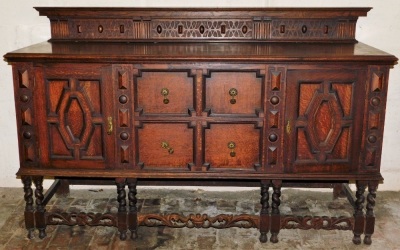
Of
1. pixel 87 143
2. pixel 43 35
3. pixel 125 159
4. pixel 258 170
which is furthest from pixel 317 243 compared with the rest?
pixel 43 35

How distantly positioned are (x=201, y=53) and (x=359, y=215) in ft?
5.47

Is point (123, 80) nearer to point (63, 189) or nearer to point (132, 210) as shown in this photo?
point (132, 210)

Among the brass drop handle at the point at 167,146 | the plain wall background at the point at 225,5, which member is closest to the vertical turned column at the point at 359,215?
the plain wall background at the point at 225,5

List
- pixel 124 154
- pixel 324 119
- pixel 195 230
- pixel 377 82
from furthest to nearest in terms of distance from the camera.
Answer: pixel 195 230, pixel 124 154, pixel 324 119, pixel 377 82

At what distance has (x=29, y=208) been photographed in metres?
3.74

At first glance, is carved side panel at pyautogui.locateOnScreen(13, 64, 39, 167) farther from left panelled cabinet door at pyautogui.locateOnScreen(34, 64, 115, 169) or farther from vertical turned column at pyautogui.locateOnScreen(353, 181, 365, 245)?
vertical turned column at pyautogui.locateOnScreen(353, 181, 365, 245)

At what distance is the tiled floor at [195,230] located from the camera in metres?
3.72

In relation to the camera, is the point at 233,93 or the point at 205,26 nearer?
the point at 233,93

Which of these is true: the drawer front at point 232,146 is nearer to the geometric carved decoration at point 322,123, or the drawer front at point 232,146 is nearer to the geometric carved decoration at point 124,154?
the geometric carved decoration at point 322,123

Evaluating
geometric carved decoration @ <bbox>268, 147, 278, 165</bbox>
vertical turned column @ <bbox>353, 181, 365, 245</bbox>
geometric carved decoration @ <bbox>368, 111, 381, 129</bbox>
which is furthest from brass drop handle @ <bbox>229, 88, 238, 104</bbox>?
vertical turned column @ <bbox>353, 181, 365, 245</bbox>

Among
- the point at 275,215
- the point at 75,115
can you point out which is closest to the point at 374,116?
the point at 275,215

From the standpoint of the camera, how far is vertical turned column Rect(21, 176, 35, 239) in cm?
367

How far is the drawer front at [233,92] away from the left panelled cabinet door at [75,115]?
27.2 inches

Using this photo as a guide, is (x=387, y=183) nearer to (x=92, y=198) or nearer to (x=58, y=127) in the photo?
(x=92, y=198)
